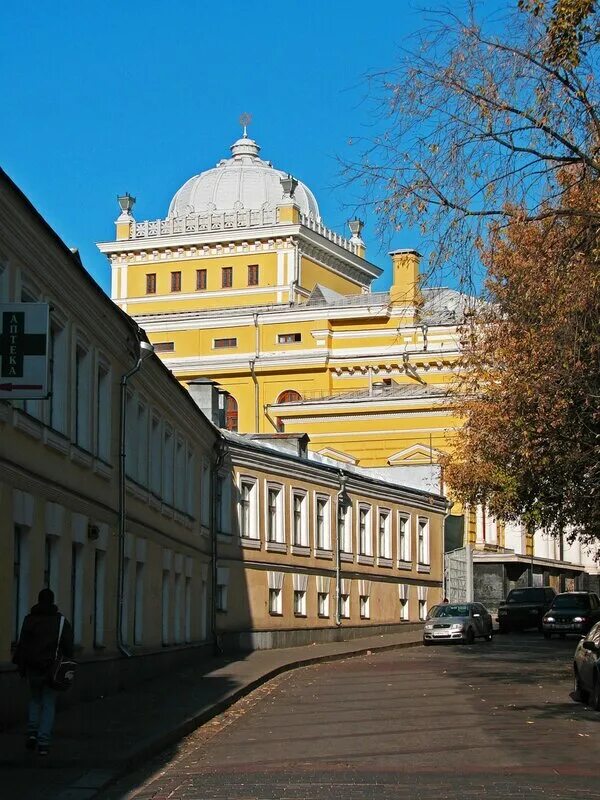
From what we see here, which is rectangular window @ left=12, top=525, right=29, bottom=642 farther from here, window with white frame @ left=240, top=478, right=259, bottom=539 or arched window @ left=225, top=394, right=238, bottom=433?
arched window @ left=225, top=394, right=238, bottom=433

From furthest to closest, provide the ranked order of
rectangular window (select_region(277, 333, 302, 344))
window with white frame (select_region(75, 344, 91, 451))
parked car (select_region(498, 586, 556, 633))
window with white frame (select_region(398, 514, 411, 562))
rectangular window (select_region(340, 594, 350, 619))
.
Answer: rectangular window (select_region(277, 333, 302, 344)) < parked car (select_region(498, 586, 556, 633)) < window with white frame (select_region(398, 514, 411, 562)) < rectangular window (select_region(340, 594, 350, 619)) < window with white frame (select_region(75, 344, 91, 451))

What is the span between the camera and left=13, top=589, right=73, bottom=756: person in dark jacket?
1439 cm

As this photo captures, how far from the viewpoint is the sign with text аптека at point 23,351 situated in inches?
465

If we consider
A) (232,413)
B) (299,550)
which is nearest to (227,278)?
(232,413)

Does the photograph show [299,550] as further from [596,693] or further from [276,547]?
[596,693]

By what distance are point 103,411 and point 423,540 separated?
111ft

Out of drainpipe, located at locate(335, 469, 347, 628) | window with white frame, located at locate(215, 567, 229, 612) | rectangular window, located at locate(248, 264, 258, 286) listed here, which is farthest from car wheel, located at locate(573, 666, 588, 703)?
rectangular window, located at locate(248, 264, 258, 286)

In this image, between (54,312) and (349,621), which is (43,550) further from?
(349,621)

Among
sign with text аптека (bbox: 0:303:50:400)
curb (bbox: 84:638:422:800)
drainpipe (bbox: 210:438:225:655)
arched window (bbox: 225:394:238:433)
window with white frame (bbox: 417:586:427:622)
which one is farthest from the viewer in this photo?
arched window (bbox: 225:394:238:433)

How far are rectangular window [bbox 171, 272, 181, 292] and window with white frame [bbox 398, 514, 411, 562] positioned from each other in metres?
40.2

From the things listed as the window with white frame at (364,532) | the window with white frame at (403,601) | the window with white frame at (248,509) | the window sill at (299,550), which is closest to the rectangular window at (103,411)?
the window with white frame at (248,509)

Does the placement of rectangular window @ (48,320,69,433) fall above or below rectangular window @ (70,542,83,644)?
above

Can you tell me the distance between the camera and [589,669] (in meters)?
21.3

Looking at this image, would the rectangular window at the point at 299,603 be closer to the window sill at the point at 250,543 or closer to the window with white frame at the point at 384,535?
the window sill at the point at 250,543
